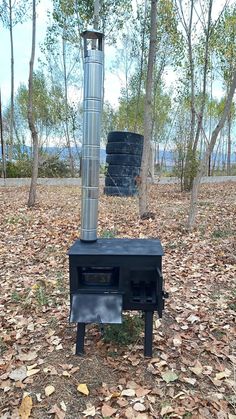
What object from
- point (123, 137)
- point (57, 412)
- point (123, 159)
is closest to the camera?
point (57, 412)

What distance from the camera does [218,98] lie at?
17.8m


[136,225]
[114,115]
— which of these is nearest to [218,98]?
[114,115]

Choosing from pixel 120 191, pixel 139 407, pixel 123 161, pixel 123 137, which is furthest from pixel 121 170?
pixel 139 407

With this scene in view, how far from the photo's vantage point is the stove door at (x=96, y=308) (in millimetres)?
1931

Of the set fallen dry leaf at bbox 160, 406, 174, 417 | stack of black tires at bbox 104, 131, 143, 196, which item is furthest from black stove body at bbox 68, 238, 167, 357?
stack of black tires at bbox 104, 131, 143, 196

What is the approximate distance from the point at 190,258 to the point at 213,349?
1.66 meters

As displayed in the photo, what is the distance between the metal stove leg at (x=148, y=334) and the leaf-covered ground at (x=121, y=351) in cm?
5

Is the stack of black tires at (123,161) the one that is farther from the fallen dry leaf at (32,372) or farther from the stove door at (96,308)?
the fallen dry leaf at (32,372)

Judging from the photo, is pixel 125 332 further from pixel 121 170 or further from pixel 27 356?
pixel 121 170

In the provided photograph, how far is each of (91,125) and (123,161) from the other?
6608mm

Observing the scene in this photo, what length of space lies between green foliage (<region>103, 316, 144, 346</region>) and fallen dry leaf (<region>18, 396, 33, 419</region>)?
24.7 inches

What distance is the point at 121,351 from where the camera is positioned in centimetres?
216

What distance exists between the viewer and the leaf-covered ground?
5.77 ft

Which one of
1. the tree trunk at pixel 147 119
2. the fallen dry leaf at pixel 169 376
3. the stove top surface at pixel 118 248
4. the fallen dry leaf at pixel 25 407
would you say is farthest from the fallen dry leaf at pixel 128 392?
the tree trunk at pixel 147 119
